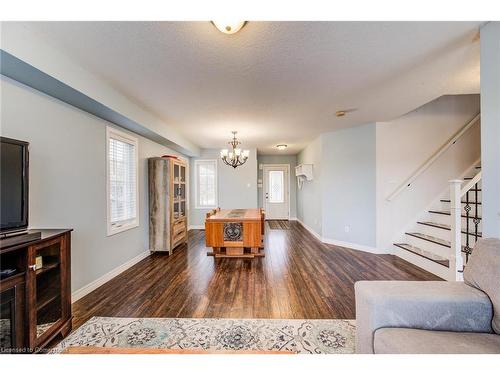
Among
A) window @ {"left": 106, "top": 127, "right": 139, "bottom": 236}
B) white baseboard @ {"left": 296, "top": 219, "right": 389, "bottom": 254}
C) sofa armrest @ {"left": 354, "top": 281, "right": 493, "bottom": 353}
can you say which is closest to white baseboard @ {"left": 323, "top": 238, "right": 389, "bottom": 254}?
white baseboard @ {"left": 296, "top": 219, "right": 389, "bottom": 254}

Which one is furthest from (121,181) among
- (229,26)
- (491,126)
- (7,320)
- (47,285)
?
(491,126)

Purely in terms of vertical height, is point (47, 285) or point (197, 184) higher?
point (197, 184)

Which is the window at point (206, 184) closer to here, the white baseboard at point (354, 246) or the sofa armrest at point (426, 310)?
the white baseboard at point (354, 246)

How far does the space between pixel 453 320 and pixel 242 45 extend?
2.28 meters

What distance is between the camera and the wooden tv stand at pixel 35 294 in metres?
1.33

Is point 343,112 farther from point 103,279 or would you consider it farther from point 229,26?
point 103,279

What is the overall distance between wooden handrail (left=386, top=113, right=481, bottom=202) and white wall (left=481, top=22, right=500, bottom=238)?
7.98 feet

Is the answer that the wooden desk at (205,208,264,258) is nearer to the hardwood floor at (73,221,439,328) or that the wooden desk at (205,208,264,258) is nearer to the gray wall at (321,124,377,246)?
the hardwood floor at (73,221,439,328)

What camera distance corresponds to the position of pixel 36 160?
6.41 feet

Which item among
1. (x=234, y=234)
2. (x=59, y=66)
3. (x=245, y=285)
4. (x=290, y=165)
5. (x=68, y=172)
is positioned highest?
(x=59, y=66)

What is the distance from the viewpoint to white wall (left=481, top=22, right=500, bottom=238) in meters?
1.42

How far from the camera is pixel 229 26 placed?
1.47m

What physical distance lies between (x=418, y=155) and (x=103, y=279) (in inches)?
214
